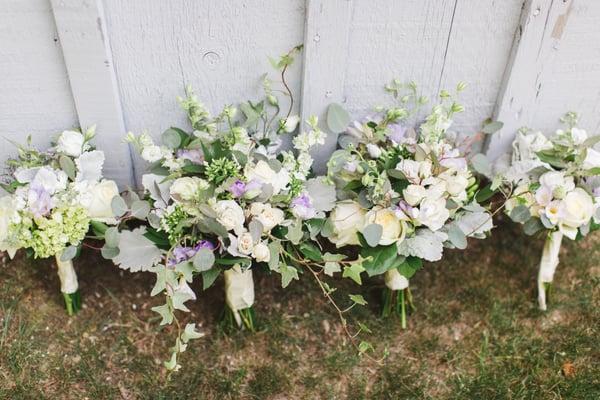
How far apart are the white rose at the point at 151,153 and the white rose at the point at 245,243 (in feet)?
0.93

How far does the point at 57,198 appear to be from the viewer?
149 centimetres

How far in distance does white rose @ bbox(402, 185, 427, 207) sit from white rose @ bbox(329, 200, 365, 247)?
0.13 m

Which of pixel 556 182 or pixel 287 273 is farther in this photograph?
pixel 556 182

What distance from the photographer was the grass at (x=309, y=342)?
65.1 inches

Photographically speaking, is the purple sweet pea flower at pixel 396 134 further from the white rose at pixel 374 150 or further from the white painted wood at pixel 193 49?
the white painted wood at pixel 193 49

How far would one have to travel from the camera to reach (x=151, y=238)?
1526 mm

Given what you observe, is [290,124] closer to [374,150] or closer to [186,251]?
[374,150]

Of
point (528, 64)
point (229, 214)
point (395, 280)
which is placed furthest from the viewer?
point (395, 280)

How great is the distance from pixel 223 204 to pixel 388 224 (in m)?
0.38

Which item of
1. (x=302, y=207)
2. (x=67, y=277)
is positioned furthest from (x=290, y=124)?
(x=67, y=277)

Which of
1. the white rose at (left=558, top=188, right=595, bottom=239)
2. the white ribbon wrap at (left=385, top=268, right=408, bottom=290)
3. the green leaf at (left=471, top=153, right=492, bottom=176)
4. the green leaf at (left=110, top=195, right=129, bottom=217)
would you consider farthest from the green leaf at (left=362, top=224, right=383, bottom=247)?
the green leaf at (left=110, top=195, right=129, bottom=217)

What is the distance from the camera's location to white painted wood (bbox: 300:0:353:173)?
146 cm

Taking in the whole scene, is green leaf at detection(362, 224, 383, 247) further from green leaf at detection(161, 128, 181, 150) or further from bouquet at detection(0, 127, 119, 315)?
bouquet at detection(0, 127, 119, 315)

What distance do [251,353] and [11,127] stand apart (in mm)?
810
